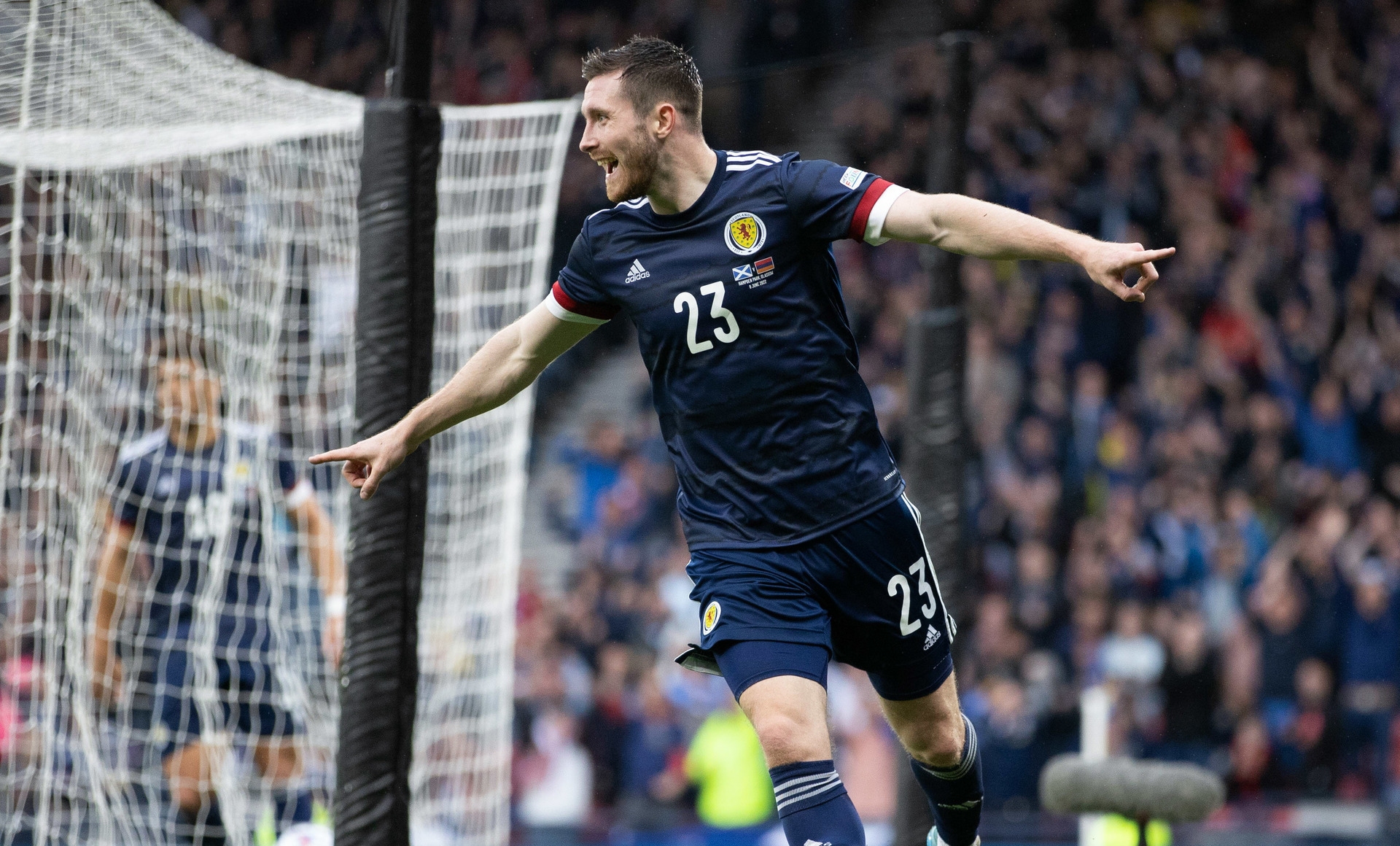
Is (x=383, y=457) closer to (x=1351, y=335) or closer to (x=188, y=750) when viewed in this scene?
(x=188, y=750)

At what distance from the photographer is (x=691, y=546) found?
4602 mm

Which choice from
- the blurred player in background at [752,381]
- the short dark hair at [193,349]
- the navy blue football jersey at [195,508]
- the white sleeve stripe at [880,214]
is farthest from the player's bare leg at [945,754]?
the short dark hair at [193,349]

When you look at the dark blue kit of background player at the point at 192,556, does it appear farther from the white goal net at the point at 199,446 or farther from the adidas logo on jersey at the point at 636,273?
the adidas logo on jersey at the point at 636,273

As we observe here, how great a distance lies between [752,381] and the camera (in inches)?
175

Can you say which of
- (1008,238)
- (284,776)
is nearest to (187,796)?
(284,776)

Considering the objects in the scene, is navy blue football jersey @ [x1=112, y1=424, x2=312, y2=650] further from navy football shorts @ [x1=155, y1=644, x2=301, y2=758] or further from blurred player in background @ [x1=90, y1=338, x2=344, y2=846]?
navy football shorts @ [x1=155, y1=644, x2=301, y2=758]

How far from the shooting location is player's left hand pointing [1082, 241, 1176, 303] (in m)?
3.69

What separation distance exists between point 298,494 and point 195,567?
2.09ft

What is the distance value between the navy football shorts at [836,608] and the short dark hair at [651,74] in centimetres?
121

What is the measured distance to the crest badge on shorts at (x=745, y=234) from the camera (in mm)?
4422

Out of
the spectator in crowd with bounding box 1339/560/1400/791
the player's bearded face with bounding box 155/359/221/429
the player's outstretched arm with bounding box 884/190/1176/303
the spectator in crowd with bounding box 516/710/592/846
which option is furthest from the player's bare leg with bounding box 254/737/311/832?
the spectator in crowd with bounding box 1339/560/1400/791

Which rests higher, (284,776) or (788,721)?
(788,721)

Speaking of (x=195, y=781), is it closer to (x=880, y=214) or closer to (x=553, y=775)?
(x=880, y=214)

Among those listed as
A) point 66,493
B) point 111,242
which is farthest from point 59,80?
point 66,493
